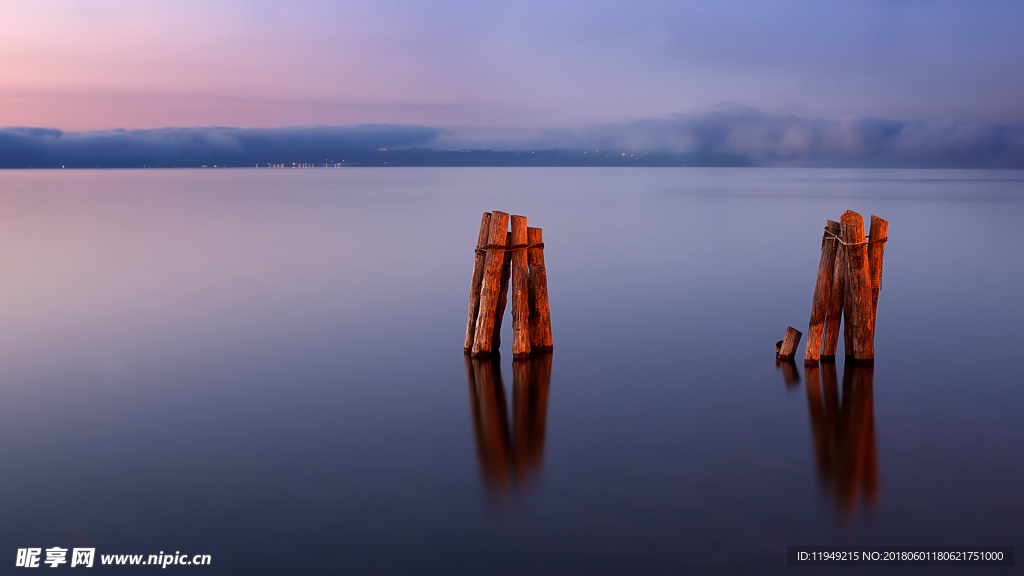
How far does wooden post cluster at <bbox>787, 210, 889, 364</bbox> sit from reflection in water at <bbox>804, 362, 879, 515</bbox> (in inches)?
8.9

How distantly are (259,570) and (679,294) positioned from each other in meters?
12.0

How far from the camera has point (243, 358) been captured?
10727mm

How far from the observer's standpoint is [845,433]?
776 centimetres

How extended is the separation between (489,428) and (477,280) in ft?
8.35

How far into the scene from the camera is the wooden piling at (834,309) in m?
9.41

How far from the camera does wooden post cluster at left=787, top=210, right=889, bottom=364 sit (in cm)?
917

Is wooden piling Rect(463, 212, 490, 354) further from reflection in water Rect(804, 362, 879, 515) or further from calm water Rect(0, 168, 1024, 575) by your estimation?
reflection in water Rect(804, 362, 879, 515)

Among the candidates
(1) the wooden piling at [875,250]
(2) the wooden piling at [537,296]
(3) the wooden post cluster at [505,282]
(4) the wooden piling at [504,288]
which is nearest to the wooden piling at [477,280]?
(3) the wooden post cluster at [505,282]

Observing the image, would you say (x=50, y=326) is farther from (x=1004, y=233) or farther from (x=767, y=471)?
(x=1004, y=233)

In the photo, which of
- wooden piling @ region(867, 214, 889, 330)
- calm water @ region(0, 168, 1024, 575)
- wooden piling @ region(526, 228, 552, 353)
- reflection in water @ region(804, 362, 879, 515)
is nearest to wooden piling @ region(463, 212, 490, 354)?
calm water @ region(0, 168, 1024, 575)

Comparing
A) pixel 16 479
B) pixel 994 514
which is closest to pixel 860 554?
pixel 994 514

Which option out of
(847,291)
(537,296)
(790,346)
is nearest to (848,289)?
(847,291)

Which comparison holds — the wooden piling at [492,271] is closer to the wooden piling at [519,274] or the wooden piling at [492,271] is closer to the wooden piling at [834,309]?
the wooden piling at [519,274]

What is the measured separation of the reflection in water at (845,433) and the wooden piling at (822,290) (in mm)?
210
